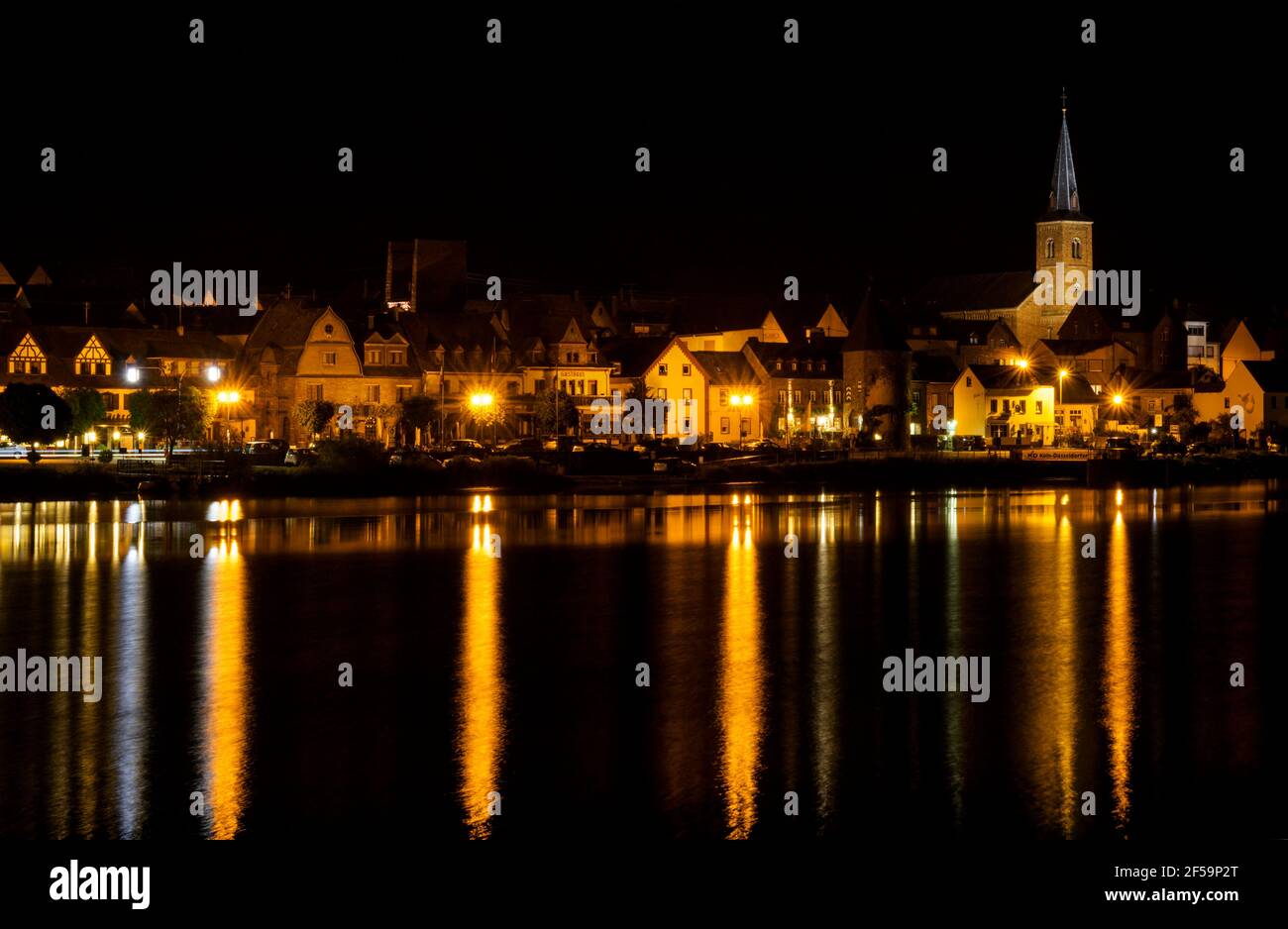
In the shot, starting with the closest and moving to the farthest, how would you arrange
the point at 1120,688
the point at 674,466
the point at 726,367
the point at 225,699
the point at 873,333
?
the point at 225,699, the point at 1120,688, the point at 674,466, the point at 726,367, the point at 873,333

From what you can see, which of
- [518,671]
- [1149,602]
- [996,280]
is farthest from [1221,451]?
[518,671]

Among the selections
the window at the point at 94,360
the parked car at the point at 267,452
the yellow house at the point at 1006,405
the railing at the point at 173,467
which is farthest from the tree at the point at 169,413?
the yellow house at the point at 1006,405

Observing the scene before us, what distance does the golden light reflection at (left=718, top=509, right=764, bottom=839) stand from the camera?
13.8 metres

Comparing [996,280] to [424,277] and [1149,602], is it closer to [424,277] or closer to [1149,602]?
[424,277]

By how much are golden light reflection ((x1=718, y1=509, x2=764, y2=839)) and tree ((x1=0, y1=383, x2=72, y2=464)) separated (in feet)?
145

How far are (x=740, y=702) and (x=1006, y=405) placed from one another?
96241mm

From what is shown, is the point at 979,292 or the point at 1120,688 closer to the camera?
the point at 1120,688

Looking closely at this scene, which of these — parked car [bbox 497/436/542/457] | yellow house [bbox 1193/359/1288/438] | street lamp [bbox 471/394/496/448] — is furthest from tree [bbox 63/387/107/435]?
yellow house [bbox 1193/359/1288/438]

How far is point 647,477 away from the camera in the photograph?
215ft

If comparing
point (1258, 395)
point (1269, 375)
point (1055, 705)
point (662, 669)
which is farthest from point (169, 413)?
point (1269, 375)

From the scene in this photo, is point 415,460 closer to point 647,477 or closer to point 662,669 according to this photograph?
point 647,477

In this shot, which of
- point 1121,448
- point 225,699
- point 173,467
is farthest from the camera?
point 1121,448

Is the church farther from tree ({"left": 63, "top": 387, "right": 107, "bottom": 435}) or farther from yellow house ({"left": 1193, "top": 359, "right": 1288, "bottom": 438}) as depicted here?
tree ({"left": 63, "top": 387, "right": 107, "bottom": 435})

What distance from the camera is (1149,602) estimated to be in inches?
1067
